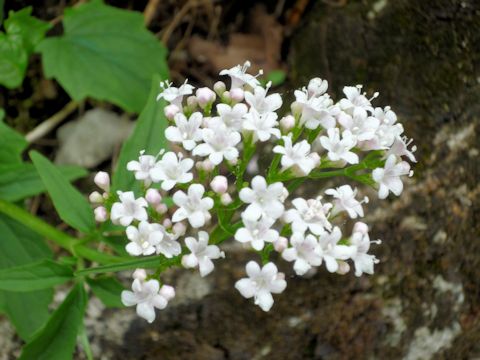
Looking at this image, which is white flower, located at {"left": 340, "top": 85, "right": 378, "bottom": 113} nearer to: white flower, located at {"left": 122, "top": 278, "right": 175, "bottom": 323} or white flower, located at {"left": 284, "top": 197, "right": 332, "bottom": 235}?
white flower, located at {"left": 284, "top": 197, "right": 332, "bottom": 235}

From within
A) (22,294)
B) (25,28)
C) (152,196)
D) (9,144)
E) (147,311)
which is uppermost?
(152,196)

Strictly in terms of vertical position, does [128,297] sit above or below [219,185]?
below

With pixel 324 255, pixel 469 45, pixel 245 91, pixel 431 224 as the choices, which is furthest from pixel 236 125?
pixel 469 45

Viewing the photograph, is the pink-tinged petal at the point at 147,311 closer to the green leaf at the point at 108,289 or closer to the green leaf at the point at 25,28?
the green leaf at the point at 108,289

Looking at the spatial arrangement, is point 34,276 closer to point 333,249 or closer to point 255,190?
point 255,190

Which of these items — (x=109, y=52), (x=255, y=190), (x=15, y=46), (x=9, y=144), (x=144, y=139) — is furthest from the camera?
(x=109, y=52)

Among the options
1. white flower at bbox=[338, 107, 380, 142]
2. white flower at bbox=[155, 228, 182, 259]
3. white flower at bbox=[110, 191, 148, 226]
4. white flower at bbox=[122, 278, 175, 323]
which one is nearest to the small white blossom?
white flower at bbox=[122, 278, 175, 323]

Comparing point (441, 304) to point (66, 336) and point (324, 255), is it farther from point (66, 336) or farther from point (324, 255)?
point (66, 336)

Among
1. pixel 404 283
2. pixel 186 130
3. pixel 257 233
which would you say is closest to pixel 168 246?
pixel 257 233
